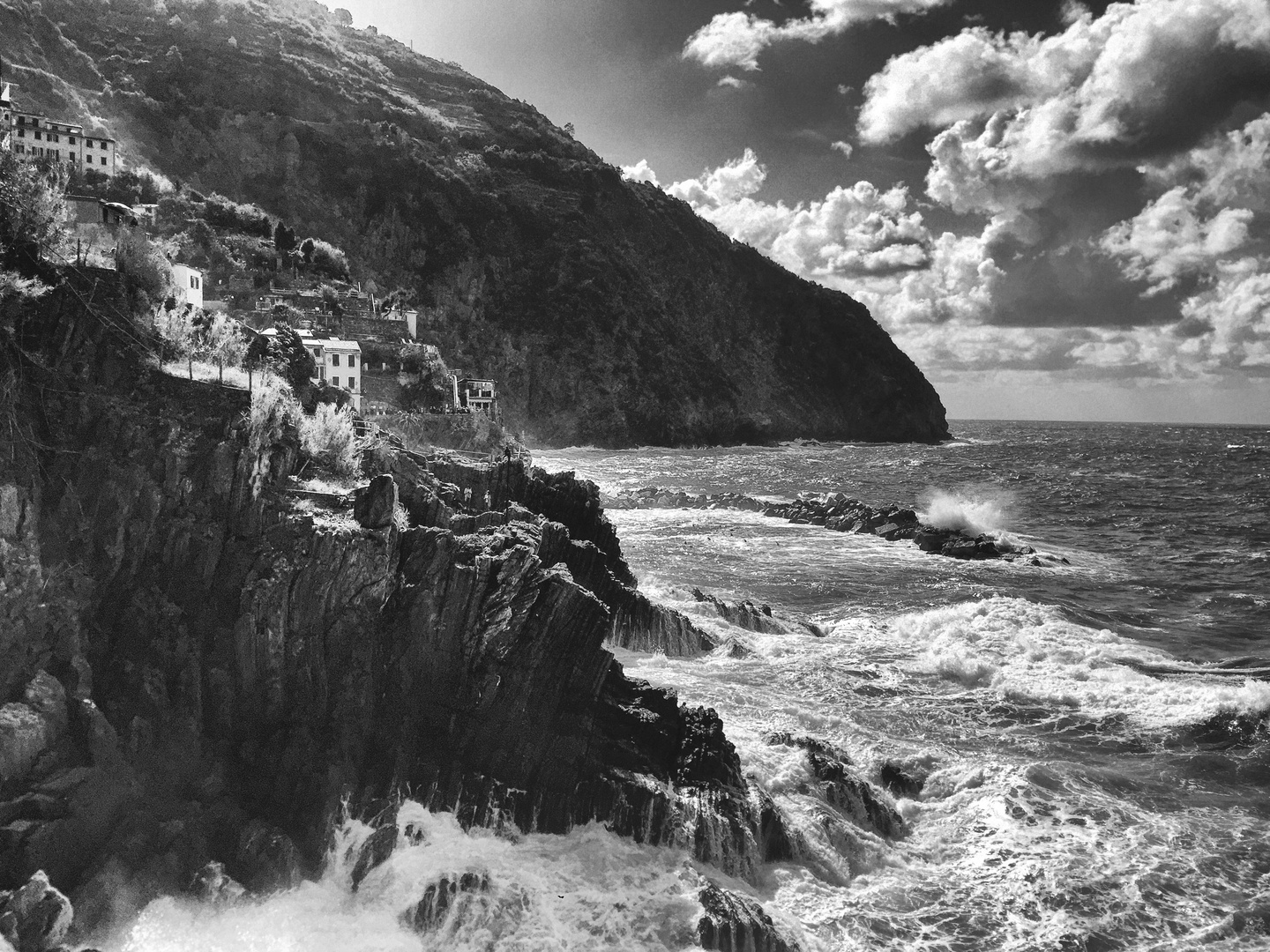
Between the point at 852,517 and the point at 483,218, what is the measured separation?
103 meters

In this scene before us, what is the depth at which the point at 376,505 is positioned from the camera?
1645 centimetres

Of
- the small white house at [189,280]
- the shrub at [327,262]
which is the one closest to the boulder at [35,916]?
the small white house at [189,280]

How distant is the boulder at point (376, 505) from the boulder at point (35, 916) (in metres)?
7.47

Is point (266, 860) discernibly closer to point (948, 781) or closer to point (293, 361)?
point (948, 781)

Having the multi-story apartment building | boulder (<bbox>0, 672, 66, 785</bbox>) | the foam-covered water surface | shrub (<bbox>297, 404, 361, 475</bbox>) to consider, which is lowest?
the foam-covered water surface

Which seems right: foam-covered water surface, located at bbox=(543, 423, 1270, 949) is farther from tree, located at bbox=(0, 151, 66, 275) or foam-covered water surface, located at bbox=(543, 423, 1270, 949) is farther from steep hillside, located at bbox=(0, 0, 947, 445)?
steep hillside, located at bbox=(0, 0, 947, 445)

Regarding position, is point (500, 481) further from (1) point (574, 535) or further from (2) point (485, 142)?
(2) point (485, 142)

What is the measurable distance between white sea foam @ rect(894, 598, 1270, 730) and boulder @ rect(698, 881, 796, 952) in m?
13.9

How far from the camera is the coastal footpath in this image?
1325 cm

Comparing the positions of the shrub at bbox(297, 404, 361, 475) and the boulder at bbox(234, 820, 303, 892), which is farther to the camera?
the shrub at bbox(297, 404, 361, 475)

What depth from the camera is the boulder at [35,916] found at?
11.2 metres

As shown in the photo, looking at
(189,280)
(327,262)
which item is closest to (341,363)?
(189,280)

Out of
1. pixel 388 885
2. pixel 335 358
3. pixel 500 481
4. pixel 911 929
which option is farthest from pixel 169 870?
pixel 335 358


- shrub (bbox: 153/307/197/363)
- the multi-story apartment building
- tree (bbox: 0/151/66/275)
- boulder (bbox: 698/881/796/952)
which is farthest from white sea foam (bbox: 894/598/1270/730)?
the multi-story apartment building
